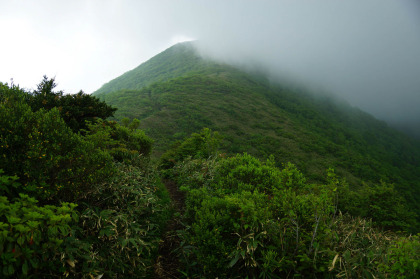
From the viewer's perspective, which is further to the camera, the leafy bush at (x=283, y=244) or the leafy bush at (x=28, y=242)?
the leafy bush at (x=283, y=244)

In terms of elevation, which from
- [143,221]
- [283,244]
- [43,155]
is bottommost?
[283,244]

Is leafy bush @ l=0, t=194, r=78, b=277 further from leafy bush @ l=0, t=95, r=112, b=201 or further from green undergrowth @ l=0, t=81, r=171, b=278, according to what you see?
leafy bush @ l=0, t=95, r=112, b=201

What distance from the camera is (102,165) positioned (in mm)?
4102

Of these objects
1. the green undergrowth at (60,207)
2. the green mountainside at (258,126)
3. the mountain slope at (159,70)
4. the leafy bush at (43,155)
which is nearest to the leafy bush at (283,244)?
the green undergrowth at (60,207)

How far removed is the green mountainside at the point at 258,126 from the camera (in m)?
38.7

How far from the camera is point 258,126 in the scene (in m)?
50.4

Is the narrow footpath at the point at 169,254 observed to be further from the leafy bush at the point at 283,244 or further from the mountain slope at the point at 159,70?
the mountain slope at the point at 159,70

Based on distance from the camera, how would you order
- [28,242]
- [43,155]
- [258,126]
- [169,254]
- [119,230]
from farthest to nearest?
1. [258,126]
2. [169,254]
3. [119,230]
4. [43,155]
5. [28,242]

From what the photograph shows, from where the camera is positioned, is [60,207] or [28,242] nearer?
[28,242]

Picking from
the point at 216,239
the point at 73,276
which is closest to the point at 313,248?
the point at 216,239

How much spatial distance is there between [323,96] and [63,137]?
131m

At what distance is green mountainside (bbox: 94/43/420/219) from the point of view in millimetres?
38656

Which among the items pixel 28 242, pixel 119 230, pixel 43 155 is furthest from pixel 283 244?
pixel 43 155

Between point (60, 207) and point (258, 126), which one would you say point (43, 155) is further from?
point (258, 126)
